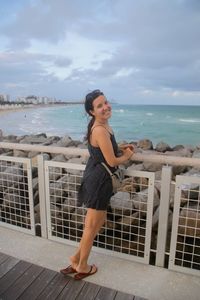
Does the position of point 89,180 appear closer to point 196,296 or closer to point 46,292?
point 46,292

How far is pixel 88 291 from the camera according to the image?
2021 mm

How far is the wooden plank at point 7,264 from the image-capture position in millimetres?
2230

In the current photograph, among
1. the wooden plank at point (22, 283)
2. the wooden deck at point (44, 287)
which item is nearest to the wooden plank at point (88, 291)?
the wooden deck at point (44, 287)

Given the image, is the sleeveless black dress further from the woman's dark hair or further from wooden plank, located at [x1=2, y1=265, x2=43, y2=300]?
wooden plank, located at [x1=2, y1=265, x2=43, y2=300]

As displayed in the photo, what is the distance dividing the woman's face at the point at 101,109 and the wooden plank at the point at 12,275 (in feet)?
4.53

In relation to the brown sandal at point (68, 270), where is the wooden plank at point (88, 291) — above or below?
below

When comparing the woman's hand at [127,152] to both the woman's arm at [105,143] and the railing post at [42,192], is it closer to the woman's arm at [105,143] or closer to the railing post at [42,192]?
the woman's arm at [105,143]

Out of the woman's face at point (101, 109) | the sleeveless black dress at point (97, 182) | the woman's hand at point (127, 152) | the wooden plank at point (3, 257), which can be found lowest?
the wooden plank at point (3, 257)

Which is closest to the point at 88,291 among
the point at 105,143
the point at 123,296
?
the point at 123,296

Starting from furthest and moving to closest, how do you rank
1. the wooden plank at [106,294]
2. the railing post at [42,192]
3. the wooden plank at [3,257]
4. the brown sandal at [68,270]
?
the railing post at [42,192] < the wooden plank at [3,257] < the brown sandal at [68,270] < the wooden plank at [106,294]

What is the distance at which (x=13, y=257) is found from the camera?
96.2 inches

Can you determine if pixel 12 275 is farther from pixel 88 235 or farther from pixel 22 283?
pixel 88 235

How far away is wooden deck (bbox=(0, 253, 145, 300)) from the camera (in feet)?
6.43

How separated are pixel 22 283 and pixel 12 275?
0.48ft
